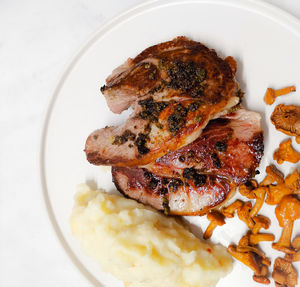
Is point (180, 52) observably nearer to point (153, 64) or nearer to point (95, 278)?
point (153, 64)

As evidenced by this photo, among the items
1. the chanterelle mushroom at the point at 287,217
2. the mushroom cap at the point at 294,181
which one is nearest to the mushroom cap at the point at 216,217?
the chanterelle mushroom at the point at 287,217

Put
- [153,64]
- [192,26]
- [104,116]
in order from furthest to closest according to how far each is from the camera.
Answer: [104,116], [192,26], [153,64]

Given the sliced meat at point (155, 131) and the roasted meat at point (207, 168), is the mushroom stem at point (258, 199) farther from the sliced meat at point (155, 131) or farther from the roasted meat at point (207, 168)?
the sliced meat at point (155, 131)

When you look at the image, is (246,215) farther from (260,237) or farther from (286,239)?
(286,239)

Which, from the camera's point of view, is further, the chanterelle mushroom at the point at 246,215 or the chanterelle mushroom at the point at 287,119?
the chanterelle mushroom at the point at 246,215

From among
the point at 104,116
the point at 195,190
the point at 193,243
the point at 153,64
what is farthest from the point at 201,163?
the point at 104,116

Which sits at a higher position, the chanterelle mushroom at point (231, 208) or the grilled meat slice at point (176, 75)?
the grilled meat slice at point (176, 75)

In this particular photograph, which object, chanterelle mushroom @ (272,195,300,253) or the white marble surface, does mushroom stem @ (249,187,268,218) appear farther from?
the white marble surface
